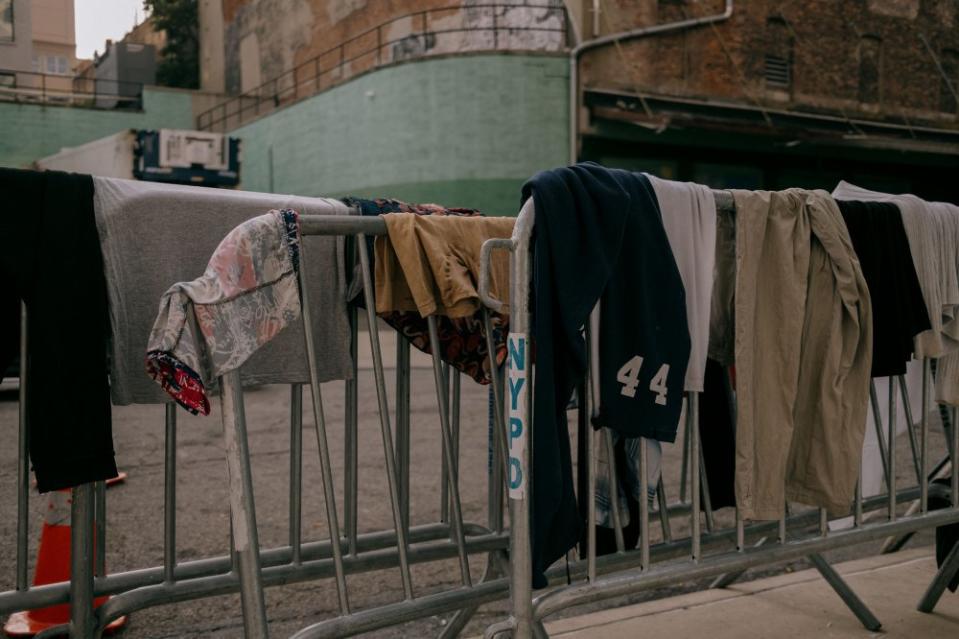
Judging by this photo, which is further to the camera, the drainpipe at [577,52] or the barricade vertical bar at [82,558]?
the drainpipe at [577,52]

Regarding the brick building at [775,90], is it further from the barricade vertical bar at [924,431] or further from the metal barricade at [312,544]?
the metal barricade at [312,544]

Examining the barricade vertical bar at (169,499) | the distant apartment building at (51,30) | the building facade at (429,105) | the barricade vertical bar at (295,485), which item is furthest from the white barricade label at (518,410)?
the building facade at (429,105)

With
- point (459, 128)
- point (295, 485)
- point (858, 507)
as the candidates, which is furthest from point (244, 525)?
point (459, 128)

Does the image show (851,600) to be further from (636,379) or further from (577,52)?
(577,52)

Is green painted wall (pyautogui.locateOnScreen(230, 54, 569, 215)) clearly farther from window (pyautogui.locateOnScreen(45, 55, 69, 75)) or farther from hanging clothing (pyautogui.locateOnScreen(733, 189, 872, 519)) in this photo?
hanging clothing (pyautogui.locateOnScreen(733, 189, 872, 519))

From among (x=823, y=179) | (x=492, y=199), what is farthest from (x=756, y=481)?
(x=823, y=179)

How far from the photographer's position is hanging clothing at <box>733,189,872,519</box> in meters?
2.95

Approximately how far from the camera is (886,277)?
130 inches

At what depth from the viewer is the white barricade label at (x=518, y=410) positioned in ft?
7.89

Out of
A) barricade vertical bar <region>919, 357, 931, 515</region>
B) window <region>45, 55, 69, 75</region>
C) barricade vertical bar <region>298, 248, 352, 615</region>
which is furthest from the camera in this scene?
window <region>45, 55, 69, 75</region>

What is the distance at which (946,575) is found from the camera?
3861 millimetres

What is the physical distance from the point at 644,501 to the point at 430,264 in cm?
101

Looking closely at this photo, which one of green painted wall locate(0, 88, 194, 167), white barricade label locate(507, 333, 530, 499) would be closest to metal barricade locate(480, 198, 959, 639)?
white barricade label locate(507, 333, 530, 499)

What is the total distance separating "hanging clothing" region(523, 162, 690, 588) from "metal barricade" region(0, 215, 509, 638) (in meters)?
0.41
